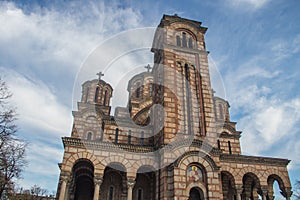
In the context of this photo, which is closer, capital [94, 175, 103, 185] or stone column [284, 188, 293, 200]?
capital [94, 175, 103, 185]

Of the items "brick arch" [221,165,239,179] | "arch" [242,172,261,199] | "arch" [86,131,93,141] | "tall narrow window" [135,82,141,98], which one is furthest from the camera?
"tall narrow window" [135,82,141,98]

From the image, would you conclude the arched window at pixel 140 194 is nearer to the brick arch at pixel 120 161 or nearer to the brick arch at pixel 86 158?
the brick arch at pixel 120 161

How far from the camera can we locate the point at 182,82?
17.0 m

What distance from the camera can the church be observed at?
13594mm

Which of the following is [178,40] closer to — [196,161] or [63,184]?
[196,161]

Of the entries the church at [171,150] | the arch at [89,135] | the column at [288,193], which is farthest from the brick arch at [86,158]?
the column at [288,193]

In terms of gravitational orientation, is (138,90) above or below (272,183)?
above

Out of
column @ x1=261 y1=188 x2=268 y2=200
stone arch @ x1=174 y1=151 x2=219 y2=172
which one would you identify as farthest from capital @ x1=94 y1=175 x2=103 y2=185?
column @ x1=261 y1=188 x2=268 y2=200

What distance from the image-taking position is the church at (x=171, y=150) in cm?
1359

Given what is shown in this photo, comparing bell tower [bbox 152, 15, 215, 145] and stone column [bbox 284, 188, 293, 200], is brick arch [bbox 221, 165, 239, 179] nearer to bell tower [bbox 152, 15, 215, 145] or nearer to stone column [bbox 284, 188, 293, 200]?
bell tower [bbox 152, 15, 215, 145]

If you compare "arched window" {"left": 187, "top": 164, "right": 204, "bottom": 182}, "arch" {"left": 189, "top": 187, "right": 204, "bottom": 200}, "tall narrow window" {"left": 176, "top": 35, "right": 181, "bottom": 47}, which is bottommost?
"arch" {"left": 189, "top": 187, "right": 204, "bottom": 200}

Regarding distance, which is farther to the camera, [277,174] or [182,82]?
[182,82]

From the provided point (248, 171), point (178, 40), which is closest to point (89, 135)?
point (178, 40)

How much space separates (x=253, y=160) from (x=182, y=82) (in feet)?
22.9
